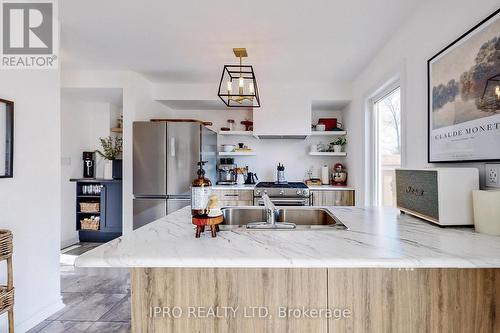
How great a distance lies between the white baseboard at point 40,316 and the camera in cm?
188

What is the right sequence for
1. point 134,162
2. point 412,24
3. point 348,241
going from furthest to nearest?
1. point 134,162
2. point 412,24
3. point 348,241

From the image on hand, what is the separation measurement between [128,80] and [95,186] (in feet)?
5.53

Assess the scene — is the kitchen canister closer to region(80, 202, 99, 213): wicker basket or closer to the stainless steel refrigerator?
the stainless steel refrigerator

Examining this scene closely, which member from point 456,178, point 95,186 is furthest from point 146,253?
point 95,186

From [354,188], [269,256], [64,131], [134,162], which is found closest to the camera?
[269,256]

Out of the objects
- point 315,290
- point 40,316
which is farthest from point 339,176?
point 40,316

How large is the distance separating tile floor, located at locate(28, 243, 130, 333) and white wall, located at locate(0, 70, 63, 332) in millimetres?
151

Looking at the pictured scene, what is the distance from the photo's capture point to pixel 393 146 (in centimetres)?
257

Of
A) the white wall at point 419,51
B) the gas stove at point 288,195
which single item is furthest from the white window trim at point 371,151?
the gas stove at point 288,195

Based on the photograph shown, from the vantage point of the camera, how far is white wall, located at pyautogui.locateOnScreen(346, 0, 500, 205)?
58.2 inches

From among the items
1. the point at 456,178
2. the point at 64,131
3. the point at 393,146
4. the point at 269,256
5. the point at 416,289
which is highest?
the point at 64,131

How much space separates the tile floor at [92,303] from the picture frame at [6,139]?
1.20m

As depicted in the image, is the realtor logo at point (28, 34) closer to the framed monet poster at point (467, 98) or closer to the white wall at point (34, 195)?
the white wall at point (34, 195)

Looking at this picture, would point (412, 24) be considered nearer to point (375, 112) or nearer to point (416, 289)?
point (375, 112)
